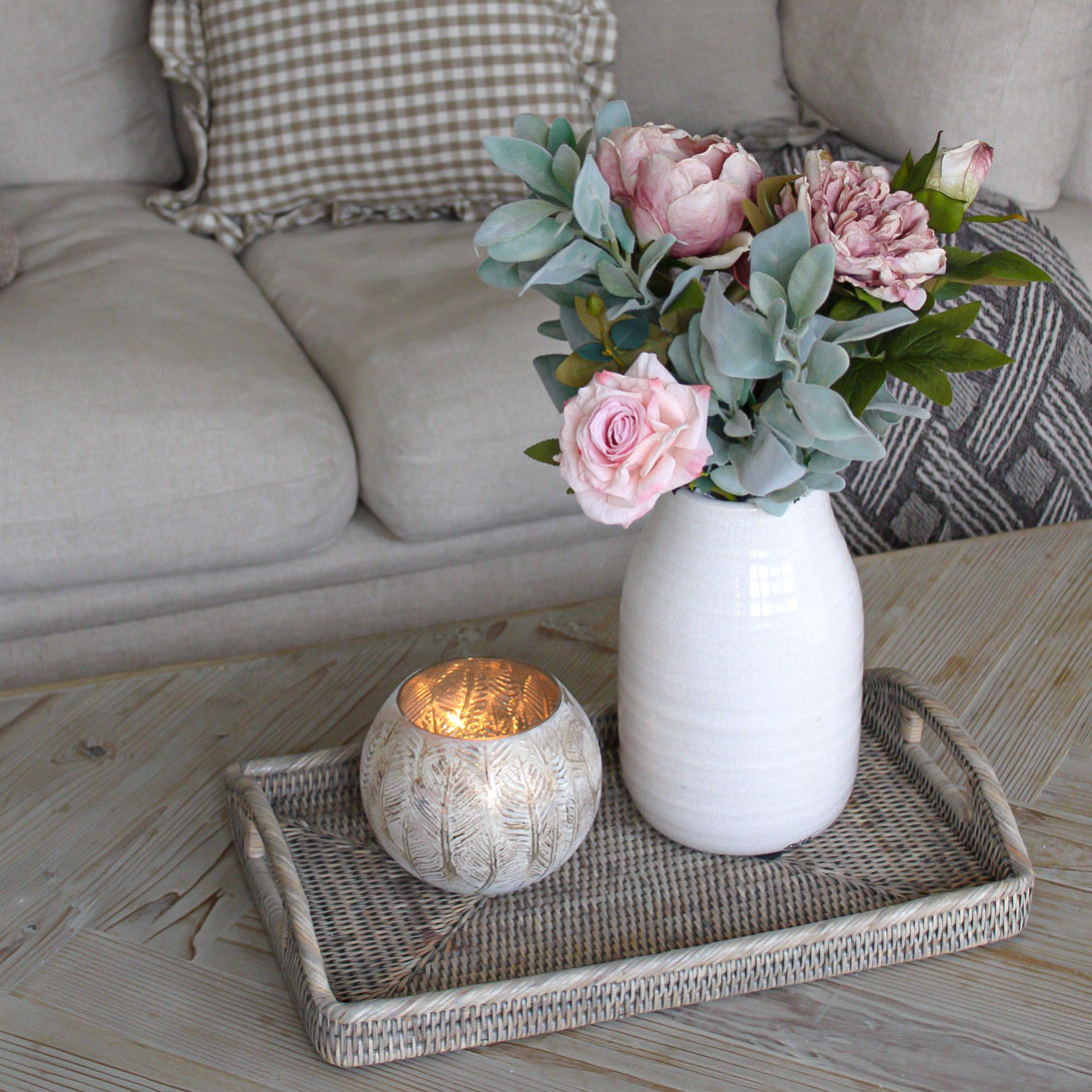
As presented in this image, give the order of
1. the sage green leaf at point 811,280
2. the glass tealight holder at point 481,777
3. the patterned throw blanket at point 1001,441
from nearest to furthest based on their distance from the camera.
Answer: the sage green leaf at point 811,280 → the glass tealight holder at point 481,777 → the patterned throw blanket at point 1001,441

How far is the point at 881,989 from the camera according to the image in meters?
0.62

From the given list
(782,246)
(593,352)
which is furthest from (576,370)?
(782,246)

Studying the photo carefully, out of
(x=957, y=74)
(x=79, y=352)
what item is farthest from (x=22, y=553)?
(x=957, y=74)

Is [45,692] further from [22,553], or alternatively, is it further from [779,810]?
[779,810]

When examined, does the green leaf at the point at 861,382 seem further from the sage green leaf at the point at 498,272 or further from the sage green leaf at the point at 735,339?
the sage green leaf at the point at 498,272

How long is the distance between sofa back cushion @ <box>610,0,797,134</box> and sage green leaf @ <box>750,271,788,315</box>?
4.20 ft

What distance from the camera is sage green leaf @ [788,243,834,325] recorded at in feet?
1.62

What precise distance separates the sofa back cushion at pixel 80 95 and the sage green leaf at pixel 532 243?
1.37 metres

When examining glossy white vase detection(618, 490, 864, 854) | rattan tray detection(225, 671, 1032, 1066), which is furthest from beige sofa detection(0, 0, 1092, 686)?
glossy white vase detection(618, 490, 864, 854)

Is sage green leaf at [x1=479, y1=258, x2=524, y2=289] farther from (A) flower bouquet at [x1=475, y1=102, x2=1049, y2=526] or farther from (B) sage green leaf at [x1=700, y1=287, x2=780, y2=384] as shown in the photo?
(B) sage green leaf at [x1=700, y1=287, x2=780, y2=384]

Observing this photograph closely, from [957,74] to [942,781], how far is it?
1.07 meters

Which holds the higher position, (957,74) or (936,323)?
(936,323)

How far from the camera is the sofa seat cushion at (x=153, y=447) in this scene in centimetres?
112

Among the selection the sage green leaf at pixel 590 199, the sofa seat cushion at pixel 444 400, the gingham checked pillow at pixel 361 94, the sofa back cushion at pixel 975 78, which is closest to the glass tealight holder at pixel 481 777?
the sage green leaf at pixel 590 199
